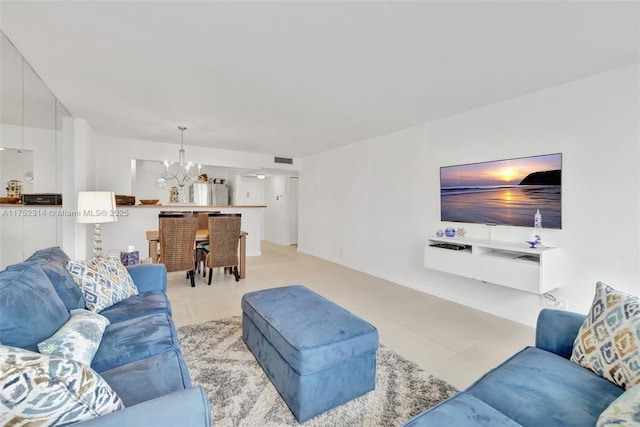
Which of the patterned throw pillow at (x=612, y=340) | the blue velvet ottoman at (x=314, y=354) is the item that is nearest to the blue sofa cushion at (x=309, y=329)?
the blue velvet ottoman at (x=314, y=354)

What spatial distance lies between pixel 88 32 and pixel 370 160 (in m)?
3.85

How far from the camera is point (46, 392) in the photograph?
75cm

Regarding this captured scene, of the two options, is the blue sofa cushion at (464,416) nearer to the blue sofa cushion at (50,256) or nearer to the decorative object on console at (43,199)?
the blue sofa cushion at (50,256)

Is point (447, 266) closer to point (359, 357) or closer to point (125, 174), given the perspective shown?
point (359, 357)

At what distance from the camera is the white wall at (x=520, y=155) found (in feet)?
7.84

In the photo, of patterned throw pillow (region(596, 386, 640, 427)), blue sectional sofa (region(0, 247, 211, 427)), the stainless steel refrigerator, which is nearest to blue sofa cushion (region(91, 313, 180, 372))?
blue sectional sofa (region(0, 247, 211, 427))

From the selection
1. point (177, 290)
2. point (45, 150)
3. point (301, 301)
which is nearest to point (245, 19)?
point (301, 301)

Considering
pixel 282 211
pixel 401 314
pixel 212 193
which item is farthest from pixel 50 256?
pixel 212 193

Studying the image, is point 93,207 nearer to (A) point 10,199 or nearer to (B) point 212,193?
(A) point 10,199

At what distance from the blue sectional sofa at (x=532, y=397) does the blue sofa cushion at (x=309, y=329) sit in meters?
0.62

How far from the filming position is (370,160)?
494cm

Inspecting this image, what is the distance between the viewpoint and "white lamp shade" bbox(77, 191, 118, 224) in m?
3.11

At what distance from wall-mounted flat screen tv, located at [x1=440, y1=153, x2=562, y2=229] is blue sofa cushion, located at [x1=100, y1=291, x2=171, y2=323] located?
3.24 metres

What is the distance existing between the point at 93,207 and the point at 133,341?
2276 mm
